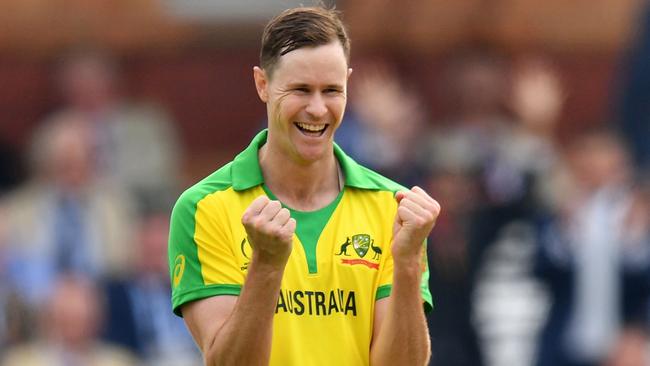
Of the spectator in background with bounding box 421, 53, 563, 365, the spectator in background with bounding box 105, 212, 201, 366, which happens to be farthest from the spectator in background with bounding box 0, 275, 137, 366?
the spectator in background with bounding box 421, 53, 563, 365

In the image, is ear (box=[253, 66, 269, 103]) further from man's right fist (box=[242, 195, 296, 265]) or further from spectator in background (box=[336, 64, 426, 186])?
spectator in background (box=[336, 64, 426, 186])

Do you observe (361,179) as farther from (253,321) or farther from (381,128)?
(381,128)

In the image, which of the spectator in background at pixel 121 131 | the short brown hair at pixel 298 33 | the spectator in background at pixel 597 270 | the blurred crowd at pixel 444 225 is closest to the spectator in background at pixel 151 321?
the blurred crowd at pixel 444 225

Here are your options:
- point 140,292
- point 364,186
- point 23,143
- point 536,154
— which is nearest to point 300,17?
point 364,186

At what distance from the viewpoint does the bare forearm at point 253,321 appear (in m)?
5.15

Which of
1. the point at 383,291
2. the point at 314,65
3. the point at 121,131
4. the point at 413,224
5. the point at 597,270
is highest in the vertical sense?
the point at 314,65

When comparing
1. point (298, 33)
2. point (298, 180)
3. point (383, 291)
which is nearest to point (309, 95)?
point (298, 33)

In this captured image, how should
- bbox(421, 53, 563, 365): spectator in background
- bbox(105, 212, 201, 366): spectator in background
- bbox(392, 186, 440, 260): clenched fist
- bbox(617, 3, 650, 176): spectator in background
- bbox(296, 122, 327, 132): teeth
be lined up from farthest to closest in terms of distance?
1. bbox(617, 3, 650, 176): spectator in background
2. bbox(105, 212, 201, 366): spectator in background
3. bbox(421, 53, 563, 365): spectator in background
4. bbox(296, 122, 327, 132): teeth
5. bbox(392, 186, 440, 260): clenched fist

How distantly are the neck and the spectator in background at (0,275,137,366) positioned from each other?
15.6ft

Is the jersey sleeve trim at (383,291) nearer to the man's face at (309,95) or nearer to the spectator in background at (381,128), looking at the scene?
the man's face at (309,95)

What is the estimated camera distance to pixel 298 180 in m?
5.61

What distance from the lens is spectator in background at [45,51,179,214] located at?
12258 millimetres

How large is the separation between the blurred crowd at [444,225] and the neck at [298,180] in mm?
4390

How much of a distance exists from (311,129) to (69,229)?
6.11 metres
